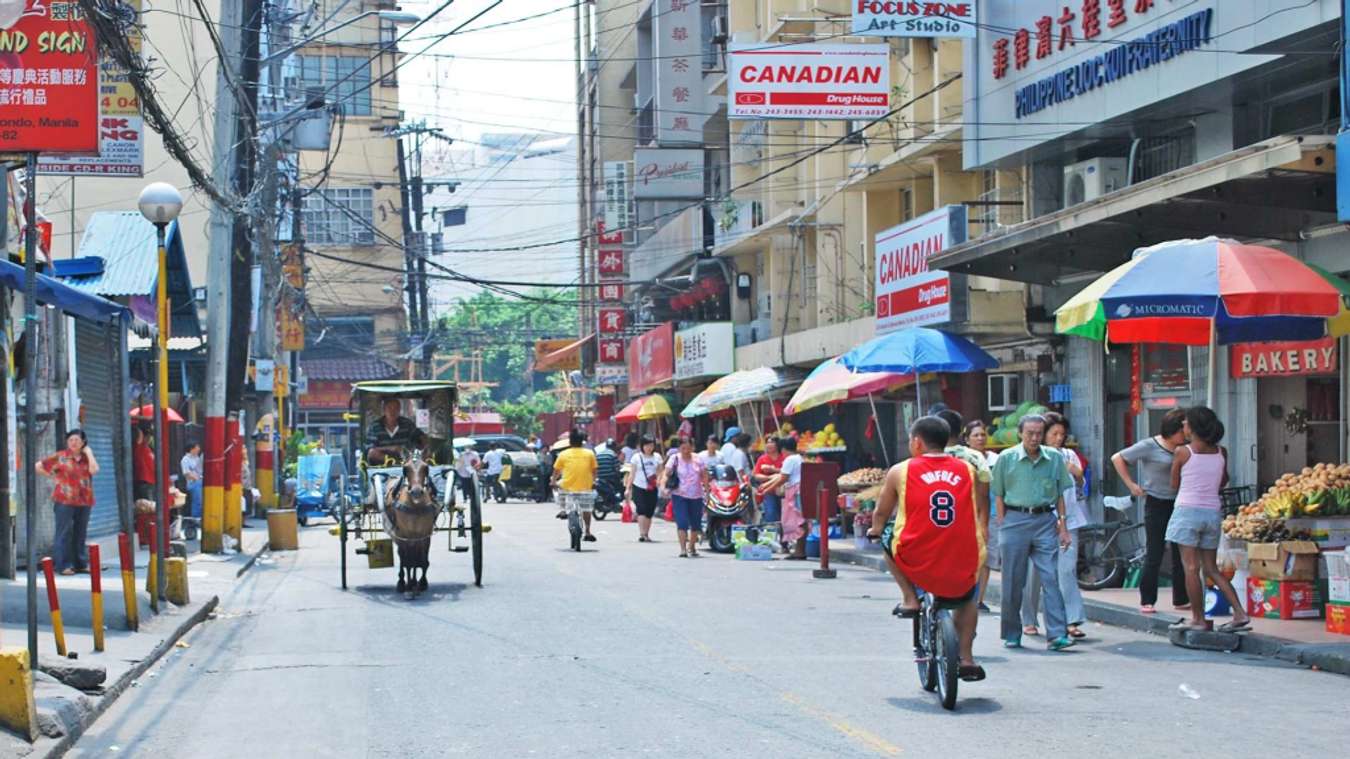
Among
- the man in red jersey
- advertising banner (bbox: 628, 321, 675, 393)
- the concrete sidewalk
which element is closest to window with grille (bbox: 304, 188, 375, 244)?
advertising banner (bbox: 628, 321, 675, 393)

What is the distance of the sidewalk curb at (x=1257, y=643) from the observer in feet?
42.3

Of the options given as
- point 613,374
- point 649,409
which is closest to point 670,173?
point 649,409

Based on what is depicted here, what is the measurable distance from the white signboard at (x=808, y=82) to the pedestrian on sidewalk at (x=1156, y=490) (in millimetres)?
10083

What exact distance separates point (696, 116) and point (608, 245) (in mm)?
12548

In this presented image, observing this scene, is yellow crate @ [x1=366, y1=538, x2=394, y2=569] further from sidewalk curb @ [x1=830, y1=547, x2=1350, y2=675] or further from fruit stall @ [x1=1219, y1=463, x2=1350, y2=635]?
fruit stall @ [x1=1219, y1=463, x2=1350, y2=635]

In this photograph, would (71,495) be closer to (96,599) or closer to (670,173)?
(96,599)

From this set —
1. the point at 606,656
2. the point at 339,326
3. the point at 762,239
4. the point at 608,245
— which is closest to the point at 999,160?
the point at 606,656

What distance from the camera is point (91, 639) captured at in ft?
46.1

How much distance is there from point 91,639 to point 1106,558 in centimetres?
1052

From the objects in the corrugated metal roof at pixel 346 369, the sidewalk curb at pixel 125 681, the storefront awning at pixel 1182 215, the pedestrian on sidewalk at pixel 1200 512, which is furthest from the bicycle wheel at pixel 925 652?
the corrugated metal roof at pixel 346 369

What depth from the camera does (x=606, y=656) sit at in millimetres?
13305

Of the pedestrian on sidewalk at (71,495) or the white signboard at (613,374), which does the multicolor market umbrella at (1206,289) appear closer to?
the pedestrian on sidewalk at (71,495)

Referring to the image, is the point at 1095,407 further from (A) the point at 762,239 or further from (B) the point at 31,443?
(A) the point at 762,239

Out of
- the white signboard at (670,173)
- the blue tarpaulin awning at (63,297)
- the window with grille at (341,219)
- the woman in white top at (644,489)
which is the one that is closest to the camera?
the blue tarpaulin awning at (63,297)
